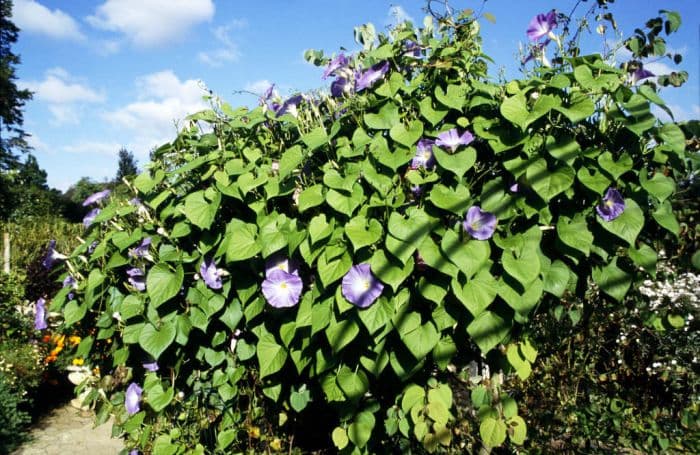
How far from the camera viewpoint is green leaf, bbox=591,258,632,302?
4.71 feet

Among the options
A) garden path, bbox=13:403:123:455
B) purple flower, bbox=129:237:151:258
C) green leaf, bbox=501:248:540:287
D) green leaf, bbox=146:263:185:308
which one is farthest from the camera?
garden path, bbox=13:403:123:455

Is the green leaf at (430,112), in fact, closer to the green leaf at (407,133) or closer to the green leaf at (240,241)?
the green leaf at (407,133)

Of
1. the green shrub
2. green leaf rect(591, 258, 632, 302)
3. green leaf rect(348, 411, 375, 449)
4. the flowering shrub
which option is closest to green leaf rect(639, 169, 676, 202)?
the flowering shrub

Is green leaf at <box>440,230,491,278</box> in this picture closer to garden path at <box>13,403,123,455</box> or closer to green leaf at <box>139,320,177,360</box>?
green leaf at <box>139,320,177,360</box>

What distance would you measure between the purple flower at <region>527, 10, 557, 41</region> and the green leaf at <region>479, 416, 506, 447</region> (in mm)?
1306

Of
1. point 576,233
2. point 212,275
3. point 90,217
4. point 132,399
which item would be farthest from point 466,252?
point 90,217

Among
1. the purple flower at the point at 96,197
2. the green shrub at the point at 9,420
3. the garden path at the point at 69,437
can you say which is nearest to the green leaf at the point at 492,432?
the purple flower at the point at 96,197

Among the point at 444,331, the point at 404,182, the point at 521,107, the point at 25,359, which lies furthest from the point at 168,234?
the point at 25,359

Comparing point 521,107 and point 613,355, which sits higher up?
point 521,107

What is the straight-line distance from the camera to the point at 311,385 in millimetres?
1895

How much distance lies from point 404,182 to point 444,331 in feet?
1.58

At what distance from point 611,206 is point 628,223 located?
6cm

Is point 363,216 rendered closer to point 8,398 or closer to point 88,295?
point 88,295

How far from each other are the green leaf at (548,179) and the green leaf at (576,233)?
0.10 m
